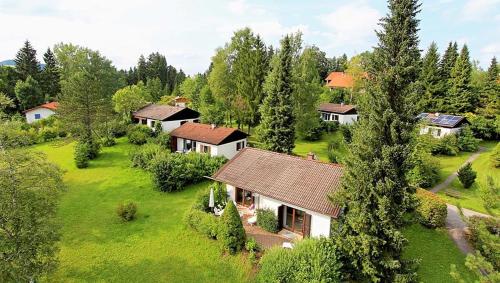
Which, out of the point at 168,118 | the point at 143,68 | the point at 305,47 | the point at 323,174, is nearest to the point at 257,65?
the point at 305,47

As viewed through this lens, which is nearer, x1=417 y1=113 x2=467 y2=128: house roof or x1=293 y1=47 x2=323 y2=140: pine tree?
x1=293 y1=47 x2=323 y2=140: pine tree

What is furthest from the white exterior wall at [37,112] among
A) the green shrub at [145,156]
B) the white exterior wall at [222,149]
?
the white exterior wall at [222,149]

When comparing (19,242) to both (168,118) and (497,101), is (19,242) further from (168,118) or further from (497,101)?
(497,101)

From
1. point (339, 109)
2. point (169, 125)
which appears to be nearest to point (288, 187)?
point (169, 125)

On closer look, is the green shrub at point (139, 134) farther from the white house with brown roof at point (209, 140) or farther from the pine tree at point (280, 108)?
the pine tree at point (280, 108)

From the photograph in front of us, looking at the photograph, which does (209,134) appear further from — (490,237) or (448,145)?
(490,237)

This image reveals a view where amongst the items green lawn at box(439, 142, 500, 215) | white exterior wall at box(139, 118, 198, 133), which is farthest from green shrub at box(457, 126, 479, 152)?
white exterior wall at box(139, 118, 198, 133)

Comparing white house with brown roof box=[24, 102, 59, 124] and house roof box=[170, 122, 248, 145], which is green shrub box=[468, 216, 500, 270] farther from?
white house with brown roof box=[24, 102, 59, 124]
